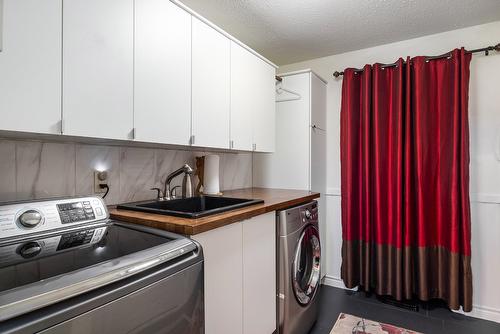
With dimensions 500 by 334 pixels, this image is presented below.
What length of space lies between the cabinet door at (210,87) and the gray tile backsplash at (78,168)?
1.28 feet

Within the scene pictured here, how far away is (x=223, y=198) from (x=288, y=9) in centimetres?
143

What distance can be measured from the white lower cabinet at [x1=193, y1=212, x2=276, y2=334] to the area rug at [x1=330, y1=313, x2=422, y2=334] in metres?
0.72

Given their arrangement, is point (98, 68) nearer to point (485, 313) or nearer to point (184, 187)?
point (184, 187)

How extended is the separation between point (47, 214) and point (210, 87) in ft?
3.53

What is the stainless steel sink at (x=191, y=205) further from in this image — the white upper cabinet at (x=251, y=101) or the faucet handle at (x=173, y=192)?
the white upper cabinet at (x=251, y=101)

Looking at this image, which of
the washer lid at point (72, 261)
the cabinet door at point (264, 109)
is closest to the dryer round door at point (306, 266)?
the cabinet door at point (264, 109)

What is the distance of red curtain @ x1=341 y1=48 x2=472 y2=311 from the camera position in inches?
86.8

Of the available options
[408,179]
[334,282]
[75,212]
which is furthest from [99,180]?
[334,282]

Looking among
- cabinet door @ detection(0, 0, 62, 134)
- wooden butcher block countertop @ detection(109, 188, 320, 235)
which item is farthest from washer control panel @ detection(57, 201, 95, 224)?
cabinet door @ detection(0, 0, 62, 134)

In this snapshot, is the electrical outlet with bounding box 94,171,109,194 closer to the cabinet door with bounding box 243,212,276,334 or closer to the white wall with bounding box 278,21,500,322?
the cabinet door with bounding box 243,212,276,334

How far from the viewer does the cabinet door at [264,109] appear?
2.22m

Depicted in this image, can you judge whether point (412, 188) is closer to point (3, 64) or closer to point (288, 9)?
point (288, 9)

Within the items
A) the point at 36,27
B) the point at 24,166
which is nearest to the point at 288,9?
the point at 36,27

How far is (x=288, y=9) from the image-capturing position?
2021mm
